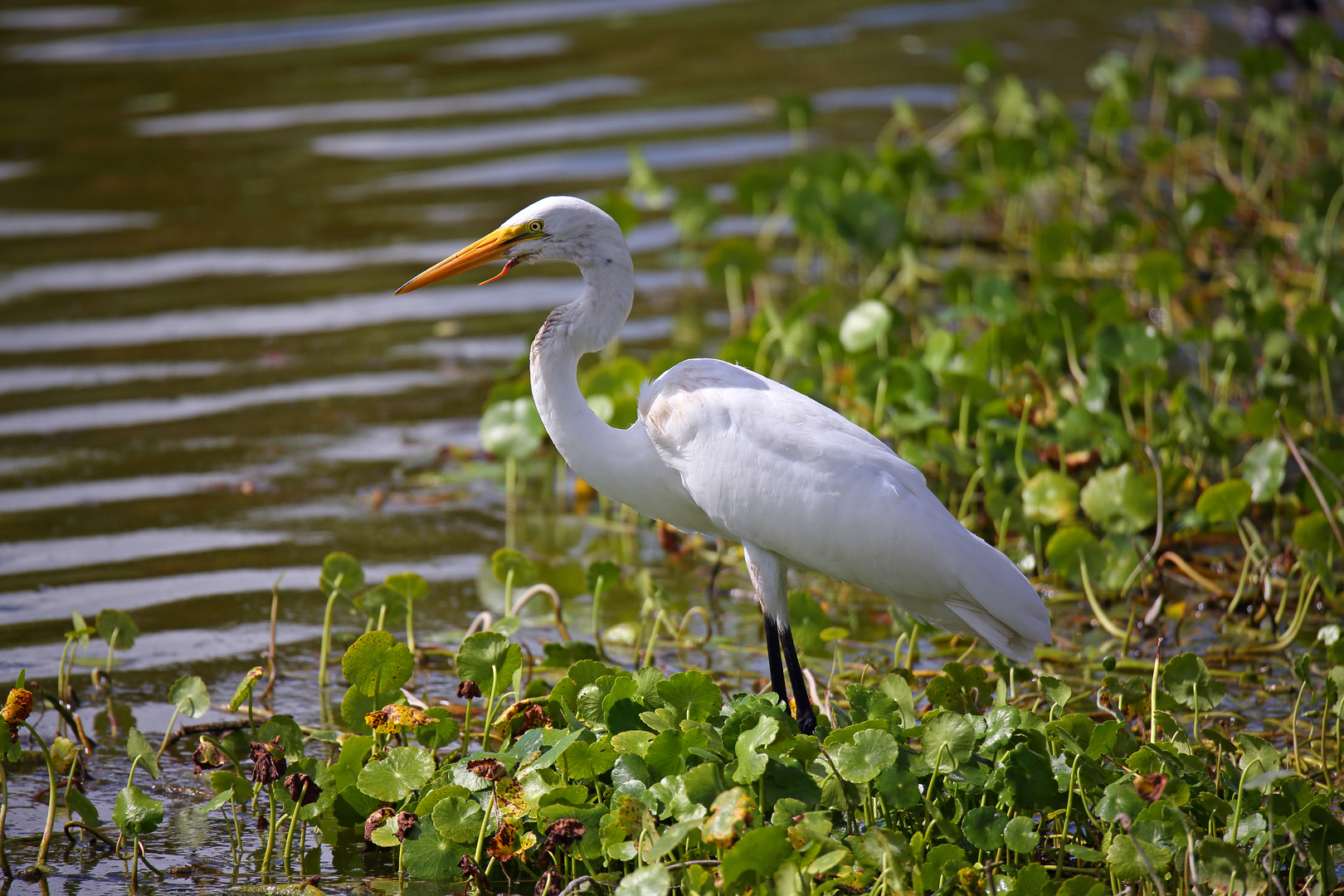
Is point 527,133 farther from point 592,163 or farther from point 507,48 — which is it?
point 507,48

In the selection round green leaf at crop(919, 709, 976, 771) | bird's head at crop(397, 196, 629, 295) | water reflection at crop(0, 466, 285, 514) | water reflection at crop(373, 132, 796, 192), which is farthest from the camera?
water reflection at crop(373, 132, 796, 192)

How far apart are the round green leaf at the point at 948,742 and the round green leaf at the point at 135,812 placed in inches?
66.3

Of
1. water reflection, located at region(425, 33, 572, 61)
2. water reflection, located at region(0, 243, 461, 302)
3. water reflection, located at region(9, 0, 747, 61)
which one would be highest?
water reflection, located at region(9, 0, 747, 61)

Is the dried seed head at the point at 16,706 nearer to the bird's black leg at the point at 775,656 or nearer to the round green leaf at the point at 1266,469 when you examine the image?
the bird's black leg at the point at 775,656

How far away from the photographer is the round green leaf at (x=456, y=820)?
2.87 m

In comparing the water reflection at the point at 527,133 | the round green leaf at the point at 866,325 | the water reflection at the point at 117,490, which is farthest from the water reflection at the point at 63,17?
the round green leaf at the point at 866,325

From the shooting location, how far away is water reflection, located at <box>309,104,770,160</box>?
29.8 ft

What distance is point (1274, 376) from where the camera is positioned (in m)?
5.02

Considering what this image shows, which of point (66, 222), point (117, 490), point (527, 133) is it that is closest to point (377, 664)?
point (117, 490)

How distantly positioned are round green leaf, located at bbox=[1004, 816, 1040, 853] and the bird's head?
1.70 metres

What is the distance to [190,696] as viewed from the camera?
10.7 feet

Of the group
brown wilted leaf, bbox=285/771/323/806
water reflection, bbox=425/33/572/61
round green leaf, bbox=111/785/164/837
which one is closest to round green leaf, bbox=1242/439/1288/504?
brown wilted leaf, bbox=285/771/323/806

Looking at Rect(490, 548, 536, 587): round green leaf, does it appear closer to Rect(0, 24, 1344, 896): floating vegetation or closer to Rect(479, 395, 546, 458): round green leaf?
Rect(0, 24, 1344, 896): floating vegetation

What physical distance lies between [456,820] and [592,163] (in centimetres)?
653
